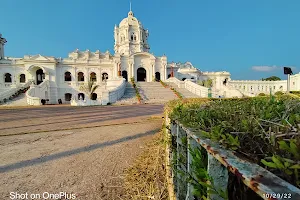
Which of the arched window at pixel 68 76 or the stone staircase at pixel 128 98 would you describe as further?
the arched window at pixel 68 76

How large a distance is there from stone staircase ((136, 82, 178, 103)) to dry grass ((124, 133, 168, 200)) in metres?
18.4

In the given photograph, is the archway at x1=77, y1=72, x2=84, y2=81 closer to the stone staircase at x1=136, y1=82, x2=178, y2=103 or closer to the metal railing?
the stone staircase at x1=136, y1=82, x2=178, y2=103

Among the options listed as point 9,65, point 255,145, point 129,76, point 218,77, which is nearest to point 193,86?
point 129,76

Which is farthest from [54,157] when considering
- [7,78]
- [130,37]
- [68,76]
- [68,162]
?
[130,37]

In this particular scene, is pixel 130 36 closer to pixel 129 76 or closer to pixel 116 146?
pixel 129 76

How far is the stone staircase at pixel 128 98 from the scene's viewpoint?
21.3m

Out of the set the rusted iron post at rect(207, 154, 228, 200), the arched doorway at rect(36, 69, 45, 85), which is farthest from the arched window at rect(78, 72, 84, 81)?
the rusted iron post at rect(207, 154, 228, 200)

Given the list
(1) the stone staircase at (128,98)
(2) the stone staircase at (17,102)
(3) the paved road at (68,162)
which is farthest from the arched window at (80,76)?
(3) the paved road at (68,162)

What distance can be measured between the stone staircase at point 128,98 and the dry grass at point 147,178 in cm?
1771

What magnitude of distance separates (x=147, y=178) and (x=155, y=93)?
22.9 m

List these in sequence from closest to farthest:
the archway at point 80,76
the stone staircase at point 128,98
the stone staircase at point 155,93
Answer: the stone staircase at point 128,98 → the stone staircase at point 155,93 → the archway at point 80,76

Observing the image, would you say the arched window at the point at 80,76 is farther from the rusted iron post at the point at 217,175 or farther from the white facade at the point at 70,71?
the rusted iron post at the point at 217,175

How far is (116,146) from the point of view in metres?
4.41

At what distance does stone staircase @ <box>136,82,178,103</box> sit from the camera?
2265cm
